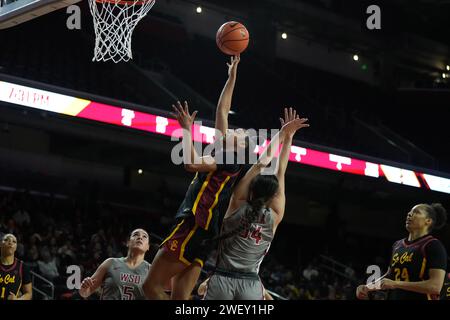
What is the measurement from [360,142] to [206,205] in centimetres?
1281

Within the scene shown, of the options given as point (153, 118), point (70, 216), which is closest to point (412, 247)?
point (153, 118)

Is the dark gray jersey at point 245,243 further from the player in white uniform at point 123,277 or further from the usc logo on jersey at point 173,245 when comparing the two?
the player in white uniform at point 123,277

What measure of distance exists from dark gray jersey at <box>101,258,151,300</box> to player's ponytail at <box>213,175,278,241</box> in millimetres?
1687

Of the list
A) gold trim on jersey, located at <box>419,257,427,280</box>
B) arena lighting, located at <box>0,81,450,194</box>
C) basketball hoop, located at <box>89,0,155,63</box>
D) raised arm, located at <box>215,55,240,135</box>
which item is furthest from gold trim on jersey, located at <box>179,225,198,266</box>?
arena lighting, located at <box>0,81,450,194</box>

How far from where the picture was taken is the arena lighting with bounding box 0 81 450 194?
10.3m

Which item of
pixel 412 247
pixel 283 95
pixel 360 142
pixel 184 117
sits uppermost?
pixel 283 95

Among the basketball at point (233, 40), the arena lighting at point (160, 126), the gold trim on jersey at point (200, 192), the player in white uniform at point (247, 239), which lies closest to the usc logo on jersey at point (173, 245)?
the gold trim on jersey at point (200, 192)

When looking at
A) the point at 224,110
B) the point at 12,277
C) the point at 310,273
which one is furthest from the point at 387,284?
the point at 310,273

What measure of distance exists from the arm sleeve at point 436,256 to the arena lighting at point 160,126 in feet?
21.9

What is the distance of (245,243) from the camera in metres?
4.46

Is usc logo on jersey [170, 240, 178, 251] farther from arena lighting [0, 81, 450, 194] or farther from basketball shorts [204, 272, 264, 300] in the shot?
arena lighting [0, 81, 450, 194]

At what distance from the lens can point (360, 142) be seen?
1731 centimetres

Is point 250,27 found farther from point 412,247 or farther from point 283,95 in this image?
point 412,247

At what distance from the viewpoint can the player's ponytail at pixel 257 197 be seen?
4.40m
